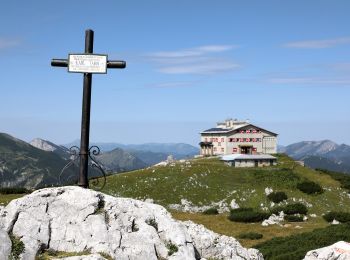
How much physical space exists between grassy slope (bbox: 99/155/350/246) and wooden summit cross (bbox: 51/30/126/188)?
4938 cm

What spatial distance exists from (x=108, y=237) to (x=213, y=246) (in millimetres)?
4102

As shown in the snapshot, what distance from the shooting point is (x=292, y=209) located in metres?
66.1

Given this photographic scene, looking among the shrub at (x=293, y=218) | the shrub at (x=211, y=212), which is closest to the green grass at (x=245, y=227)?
the shrub at (x=293, y=218)

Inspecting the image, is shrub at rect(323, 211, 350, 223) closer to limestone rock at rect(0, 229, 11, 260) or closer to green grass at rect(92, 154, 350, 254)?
green grass at rect(92, 154, 350, 254)

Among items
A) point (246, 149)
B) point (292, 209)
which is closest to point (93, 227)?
point (292, 209)

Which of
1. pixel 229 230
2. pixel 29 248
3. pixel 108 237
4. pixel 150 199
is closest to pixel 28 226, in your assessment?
pixel 29 248

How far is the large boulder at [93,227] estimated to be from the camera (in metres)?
12.3

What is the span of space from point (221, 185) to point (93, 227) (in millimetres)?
68429

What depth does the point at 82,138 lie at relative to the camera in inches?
609

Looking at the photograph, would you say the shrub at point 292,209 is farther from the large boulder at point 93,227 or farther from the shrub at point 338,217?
the large boulder at point 93,227

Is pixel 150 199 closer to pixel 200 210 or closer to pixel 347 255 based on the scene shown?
pixel 200 210

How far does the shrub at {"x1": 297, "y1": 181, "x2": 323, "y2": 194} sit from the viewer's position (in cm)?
Result: 7794

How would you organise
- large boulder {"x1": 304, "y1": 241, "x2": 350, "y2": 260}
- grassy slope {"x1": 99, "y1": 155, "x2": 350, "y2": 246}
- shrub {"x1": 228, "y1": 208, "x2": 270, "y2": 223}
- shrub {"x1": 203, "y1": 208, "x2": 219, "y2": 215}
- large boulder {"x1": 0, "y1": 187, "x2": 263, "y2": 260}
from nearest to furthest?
large boulder {"x1": 0, "y1": 187, "x2": 263, "y2": 260} → large boulder {"x1": 304, "y1": 241, "x2": 350, "y2": 260} → shrub {"x1": 228, "y1": 208, "x2": 270, "y2": 223} → shrub {"x1": 203, "y1": 208, "x2": 219, "y2": 215} → grassy slope {"x1": 99, "y1": 155, "x2": 350, "y2": 246}

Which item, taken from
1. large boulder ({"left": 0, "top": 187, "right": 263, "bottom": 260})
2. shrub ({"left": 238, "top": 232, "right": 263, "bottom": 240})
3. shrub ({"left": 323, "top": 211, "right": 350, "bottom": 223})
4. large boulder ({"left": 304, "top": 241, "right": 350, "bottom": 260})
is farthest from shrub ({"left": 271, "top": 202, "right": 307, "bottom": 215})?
large boulder ({"left": 0, "top": 187, "right": 263, "bottom": 260})
